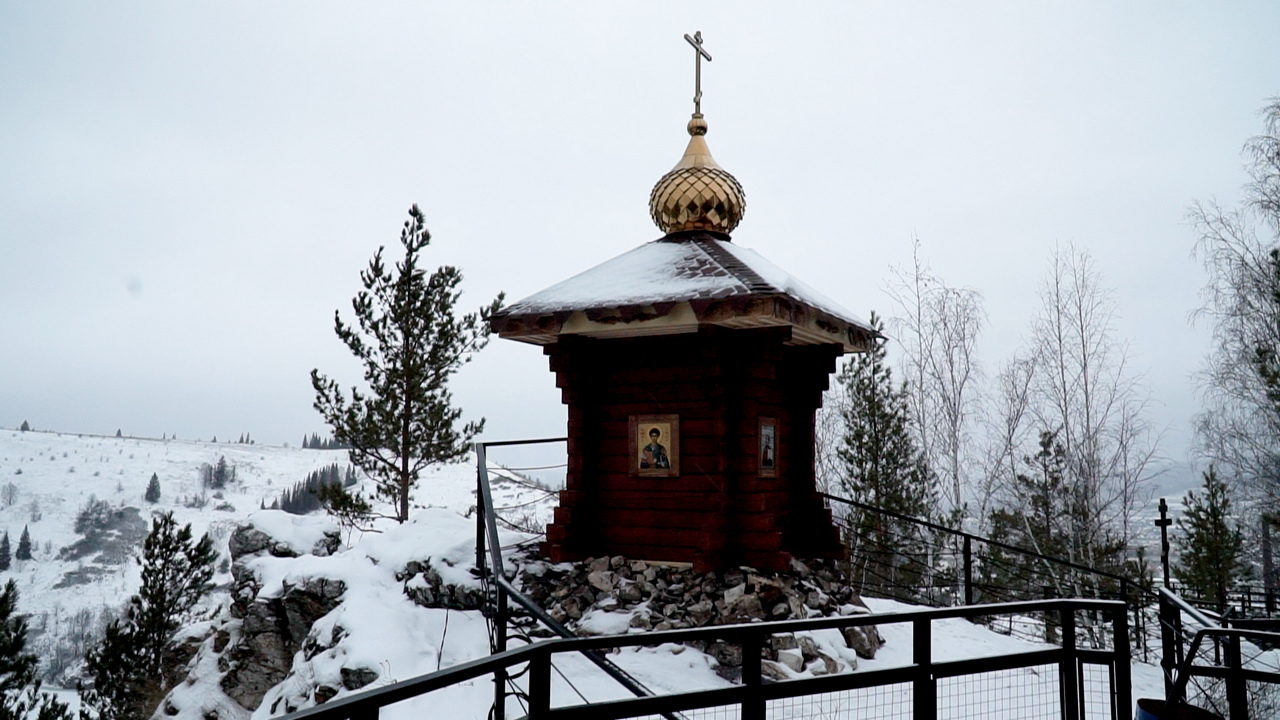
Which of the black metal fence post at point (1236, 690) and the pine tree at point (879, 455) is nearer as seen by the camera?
the black metal fence post at point (1236, 690)

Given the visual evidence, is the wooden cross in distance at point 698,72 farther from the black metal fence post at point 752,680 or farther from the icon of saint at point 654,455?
the black metal fence post at point 752,680

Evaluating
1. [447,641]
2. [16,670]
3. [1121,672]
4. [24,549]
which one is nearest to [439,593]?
[447,641]

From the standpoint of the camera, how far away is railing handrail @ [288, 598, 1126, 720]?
6.82 ft

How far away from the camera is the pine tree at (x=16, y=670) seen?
1573cm

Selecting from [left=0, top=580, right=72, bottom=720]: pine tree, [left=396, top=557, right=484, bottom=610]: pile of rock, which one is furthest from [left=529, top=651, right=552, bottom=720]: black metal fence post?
[left=0, top=580, right=72, bottom=720]: pine tree

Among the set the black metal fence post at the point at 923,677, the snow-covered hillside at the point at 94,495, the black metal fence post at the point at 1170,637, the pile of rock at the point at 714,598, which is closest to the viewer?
the black metal fence post at the point at 923,677

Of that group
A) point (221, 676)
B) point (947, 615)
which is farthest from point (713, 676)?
point (221, 676)

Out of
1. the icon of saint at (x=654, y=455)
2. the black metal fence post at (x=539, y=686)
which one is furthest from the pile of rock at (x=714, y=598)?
the black metal fence post at (x=539, y=686)

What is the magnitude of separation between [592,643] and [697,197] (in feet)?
22.5

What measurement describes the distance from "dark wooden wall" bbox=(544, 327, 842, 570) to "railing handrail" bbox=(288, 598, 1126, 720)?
3.61 metres

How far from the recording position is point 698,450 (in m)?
7.76

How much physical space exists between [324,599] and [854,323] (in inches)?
246

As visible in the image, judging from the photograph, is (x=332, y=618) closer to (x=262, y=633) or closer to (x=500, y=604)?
(x=262, y=633)

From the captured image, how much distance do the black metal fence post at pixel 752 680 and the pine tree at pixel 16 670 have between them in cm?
1745
